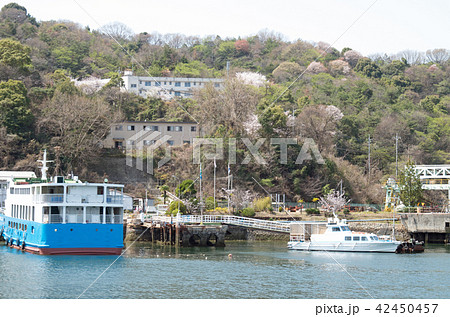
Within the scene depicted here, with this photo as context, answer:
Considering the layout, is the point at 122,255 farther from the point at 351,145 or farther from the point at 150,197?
the point at 351,145

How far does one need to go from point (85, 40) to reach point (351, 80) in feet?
181

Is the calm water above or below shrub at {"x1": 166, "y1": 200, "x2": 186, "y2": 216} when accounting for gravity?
below

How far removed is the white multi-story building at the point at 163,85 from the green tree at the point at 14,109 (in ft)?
102

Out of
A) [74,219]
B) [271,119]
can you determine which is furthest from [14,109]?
[74,219]

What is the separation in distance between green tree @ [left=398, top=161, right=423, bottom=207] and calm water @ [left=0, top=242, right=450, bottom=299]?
1883 cm

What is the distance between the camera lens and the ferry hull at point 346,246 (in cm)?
5325

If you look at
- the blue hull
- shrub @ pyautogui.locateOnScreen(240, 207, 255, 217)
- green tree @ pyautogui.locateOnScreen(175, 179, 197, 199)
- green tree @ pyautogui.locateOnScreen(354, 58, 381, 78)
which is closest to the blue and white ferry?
the blue hull

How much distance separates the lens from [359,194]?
8294cm

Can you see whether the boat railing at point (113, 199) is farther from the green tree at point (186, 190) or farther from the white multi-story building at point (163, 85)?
the white multi-story building at point (163, 85)

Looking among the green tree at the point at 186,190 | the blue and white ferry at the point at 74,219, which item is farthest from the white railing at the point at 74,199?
the green tree at the point at 186,190

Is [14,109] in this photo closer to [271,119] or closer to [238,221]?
[271,119]

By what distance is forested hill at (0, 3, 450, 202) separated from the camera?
7788 cm

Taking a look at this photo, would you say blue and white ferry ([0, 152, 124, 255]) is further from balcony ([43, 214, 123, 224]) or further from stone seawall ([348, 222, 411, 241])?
stone seawall ([348, 222, 411, 241])

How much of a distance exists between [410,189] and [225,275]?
121ft
